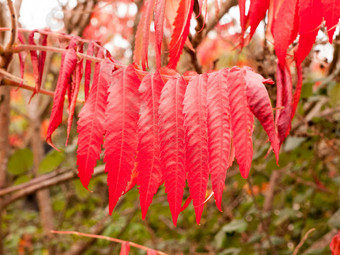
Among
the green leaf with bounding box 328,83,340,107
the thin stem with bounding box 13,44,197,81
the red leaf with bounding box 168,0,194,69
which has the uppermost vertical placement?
the red leaf with bounding box 168,0,194,69

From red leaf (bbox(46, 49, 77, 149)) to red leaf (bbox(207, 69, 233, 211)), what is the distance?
10.9 inches

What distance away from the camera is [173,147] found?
2.13 feet

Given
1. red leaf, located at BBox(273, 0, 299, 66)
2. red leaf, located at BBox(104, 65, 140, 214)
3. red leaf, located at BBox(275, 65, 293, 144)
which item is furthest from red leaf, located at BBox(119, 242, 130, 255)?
red leaf, located at BBox(273, 0, 299, 66)

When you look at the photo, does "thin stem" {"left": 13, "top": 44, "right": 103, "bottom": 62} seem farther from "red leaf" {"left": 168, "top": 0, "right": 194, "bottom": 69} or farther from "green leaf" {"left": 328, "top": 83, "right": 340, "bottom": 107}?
"green leaf" {"left": 328, "top": 83, "right": 340, "bottom": 107}

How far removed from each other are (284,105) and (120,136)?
0.36 m

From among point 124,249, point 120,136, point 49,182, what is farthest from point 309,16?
point 49,182

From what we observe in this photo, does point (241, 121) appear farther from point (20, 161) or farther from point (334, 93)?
point (20, 161)

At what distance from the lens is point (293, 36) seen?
2.57 feet

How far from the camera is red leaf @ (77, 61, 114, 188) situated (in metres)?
0.67

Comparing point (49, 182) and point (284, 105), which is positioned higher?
point (284, 105)

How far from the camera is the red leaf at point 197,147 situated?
2.06ft

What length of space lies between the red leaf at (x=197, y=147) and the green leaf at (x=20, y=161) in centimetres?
147

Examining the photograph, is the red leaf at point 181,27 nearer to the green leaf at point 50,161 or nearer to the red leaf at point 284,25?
the red leaf at point 284,25

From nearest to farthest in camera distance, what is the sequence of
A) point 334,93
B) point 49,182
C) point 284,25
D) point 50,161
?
1. point 284,25
2. point 334,93
3. point 49,182
4. point 50,161
